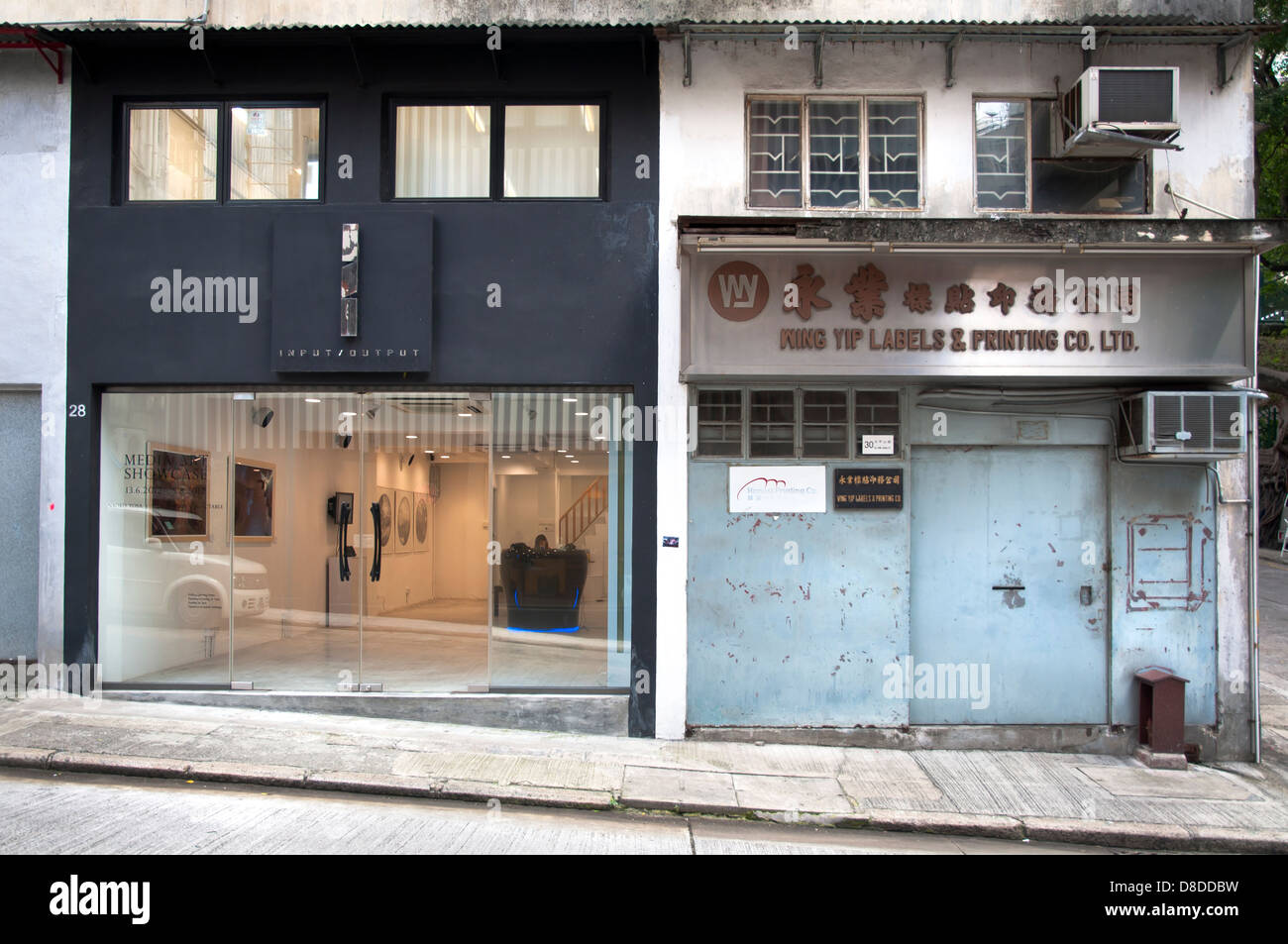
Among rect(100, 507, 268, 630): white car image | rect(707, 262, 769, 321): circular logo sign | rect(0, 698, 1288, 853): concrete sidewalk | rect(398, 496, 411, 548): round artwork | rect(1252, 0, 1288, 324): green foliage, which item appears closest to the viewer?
rect(0, 698, 1288, 853): concrete sidewalk

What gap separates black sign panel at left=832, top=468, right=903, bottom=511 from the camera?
882 cm

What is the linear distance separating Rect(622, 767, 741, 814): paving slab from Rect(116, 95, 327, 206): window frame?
6.55 meters

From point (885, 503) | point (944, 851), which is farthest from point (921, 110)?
point (944, 851)

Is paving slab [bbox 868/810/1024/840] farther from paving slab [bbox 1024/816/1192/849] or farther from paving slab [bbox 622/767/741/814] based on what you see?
paving slab [bbox 622/767/741/814]

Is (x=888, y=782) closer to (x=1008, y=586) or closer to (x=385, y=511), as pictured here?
(x=1008, y=586)

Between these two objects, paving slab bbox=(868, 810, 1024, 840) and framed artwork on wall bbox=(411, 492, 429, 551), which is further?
framed artwork on wall bbox=(411, 492, 429, 551)

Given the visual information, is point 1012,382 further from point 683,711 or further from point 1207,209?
point 683,711

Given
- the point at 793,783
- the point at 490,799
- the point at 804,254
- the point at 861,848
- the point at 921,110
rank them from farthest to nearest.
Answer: the point at 921,110
the point at 804,254
the point at 793,783
the point at 490,799
the point at 861,848

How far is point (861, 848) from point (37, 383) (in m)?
8.89

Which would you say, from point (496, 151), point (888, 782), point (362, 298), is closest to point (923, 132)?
point (496, 151)

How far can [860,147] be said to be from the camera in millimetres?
9078

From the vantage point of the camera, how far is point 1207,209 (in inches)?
348

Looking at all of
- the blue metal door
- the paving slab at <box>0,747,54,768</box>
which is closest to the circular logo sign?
the blue metal door

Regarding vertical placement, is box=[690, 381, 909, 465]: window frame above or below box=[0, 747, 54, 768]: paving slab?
above
